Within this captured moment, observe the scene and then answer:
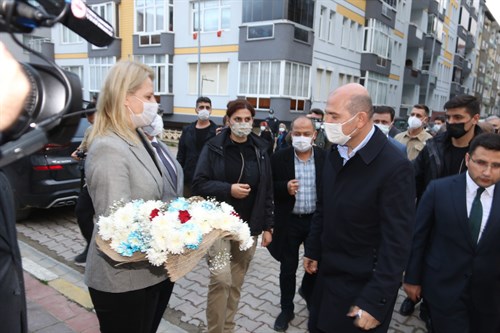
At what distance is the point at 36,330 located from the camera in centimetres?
315

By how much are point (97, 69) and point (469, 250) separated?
27924 mm

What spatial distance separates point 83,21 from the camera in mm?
1152

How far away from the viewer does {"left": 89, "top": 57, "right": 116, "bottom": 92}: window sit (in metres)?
25.5

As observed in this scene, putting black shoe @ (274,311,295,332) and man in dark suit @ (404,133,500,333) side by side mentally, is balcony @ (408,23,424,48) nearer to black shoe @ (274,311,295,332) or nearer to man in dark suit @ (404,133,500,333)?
man in dark suit @ (404,133,500,333)

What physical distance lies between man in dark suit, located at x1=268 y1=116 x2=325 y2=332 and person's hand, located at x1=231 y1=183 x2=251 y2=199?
1.79 feet

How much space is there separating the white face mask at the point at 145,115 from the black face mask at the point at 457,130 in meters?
3.21

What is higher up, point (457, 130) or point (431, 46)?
point (431, 46)

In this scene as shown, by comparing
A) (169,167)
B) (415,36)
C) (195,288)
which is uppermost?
(415,36)

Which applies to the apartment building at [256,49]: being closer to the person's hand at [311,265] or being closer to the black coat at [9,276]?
the person's hand at [311,265]

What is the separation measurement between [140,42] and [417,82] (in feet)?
83.7

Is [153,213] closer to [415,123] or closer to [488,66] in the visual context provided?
[415,123]

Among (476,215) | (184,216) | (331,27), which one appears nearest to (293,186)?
(476,215)

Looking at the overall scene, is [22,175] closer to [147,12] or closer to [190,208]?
A: [190,208]

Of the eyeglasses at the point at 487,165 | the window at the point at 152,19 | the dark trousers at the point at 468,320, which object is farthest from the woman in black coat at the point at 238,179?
the window at the point at 152,19
